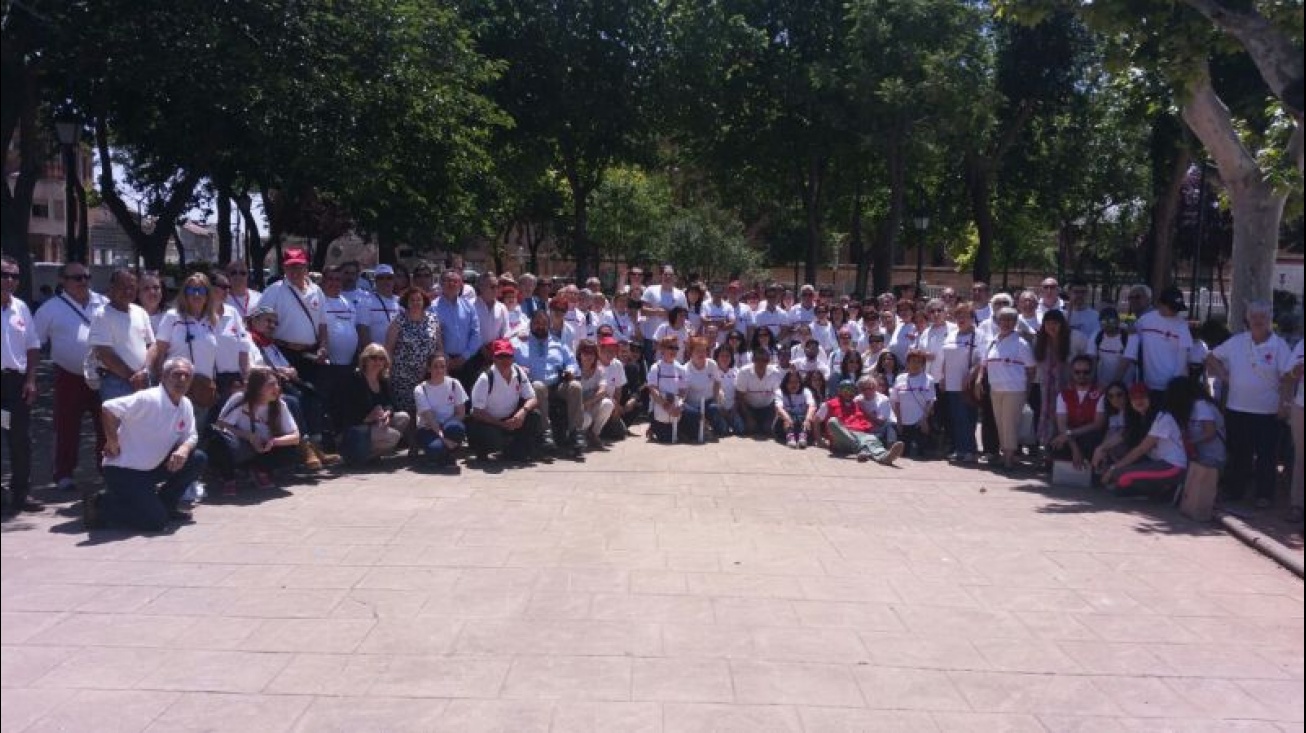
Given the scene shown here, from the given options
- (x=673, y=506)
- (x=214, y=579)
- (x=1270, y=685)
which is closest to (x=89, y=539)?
(x=214, y=579)

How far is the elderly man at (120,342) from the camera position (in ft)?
27.0

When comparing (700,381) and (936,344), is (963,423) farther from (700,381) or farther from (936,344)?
(700,381)

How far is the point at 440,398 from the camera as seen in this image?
10.6 m

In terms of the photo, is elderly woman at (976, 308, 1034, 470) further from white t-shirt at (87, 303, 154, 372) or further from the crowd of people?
white t-shirt at (87, 303, 154, 372)

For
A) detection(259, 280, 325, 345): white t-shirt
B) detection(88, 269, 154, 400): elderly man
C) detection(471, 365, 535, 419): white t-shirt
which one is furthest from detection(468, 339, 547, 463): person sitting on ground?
detection(88, 269, 154, 400): elderly man

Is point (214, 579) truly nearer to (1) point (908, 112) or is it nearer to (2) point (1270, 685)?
(2) point (1270, 685)

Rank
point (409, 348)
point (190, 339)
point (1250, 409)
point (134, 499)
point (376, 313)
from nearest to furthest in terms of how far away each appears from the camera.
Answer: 1. point (134, 499)
2. point (190, 339)
3. point (1250, 409)
4. point (409, 348)
5. point (376, 313)

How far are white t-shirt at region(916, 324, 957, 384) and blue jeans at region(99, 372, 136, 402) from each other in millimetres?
7942

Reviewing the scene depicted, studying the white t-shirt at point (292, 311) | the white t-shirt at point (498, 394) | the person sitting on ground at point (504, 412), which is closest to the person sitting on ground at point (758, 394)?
the person sitting on ground at point (504, 412)

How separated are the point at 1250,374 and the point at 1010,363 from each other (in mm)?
2517

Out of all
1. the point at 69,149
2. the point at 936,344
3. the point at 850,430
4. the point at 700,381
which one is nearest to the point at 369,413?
the point at 700,381

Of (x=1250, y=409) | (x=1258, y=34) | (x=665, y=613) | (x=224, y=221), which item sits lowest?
(x=665, y=613)

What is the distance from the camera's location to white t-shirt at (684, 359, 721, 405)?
42.2 feet

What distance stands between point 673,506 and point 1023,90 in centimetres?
1899
